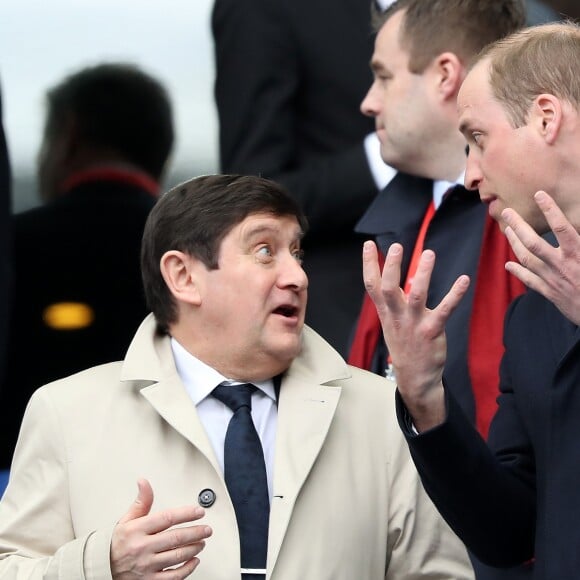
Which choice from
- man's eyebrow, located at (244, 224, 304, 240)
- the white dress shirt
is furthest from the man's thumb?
man's eyebrow, located at (244, 224, 304, 240)

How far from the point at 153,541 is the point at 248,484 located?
1.28 feet

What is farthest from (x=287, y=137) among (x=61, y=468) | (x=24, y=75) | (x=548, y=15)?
(x=61, y=468)

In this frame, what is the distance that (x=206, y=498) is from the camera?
141 inches

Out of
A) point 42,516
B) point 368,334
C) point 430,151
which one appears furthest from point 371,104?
point 42,516

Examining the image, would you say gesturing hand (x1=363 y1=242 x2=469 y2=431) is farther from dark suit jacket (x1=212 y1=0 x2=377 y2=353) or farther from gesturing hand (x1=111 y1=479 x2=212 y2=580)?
dark suit jacket (x1=212 y1=0 x2=377 y2=353)

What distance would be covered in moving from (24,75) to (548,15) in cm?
179

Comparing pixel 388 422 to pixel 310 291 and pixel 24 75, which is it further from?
pixel 24 75

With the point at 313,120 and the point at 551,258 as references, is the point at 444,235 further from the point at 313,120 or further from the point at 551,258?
the point at 551,258

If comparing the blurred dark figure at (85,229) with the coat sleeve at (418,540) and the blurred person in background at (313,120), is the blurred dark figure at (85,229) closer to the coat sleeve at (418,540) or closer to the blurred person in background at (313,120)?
the blurred person in background at (313,120)

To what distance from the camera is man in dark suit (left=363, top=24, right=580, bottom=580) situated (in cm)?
318

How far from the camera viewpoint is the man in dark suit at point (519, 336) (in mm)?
3180

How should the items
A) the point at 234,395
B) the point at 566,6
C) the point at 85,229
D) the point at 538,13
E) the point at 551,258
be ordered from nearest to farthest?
the point at 551,258 < the point at 234,395 < the point at 85,229 < the point at 538,13 < the point at 566,6

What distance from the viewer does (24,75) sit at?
17.1ft

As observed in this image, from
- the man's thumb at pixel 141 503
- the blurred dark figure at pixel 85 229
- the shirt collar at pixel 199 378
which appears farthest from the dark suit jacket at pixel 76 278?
the man's thumb at pixel 141 503
